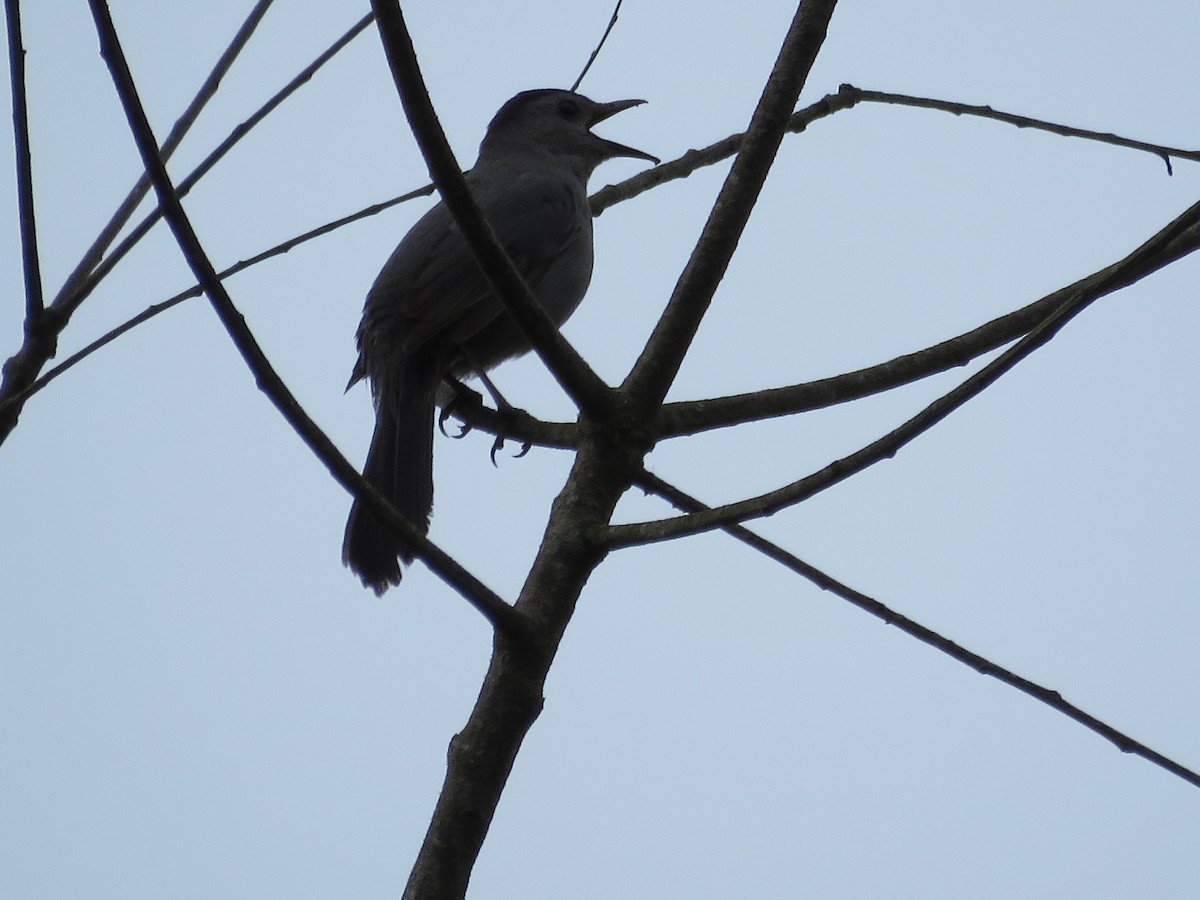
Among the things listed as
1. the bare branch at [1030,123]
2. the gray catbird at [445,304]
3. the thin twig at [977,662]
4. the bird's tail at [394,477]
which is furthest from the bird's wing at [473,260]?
the thin twig at [977,662]

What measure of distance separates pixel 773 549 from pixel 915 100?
1426mm

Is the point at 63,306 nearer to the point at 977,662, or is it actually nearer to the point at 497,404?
the point at 977,662

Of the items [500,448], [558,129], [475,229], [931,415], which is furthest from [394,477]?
[558,129]

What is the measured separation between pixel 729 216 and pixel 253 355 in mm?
1127

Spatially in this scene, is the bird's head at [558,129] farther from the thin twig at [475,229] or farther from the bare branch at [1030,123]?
the thin twig at [475,229]

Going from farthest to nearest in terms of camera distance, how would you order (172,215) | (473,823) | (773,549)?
1. (773,549)
2. (473,823)
3. (172,215)

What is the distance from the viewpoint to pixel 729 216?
8.48 ft

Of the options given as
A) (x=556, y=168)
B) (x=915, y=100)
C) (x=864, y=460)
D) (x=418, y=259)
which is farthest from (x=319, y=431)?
(x=556, y=168)

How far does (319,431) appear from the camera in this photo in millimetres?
1853

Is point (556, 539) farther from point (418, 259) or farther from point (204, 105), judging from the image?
point (418, 259)

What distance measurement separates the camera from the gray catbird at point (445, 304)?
13.7 feet

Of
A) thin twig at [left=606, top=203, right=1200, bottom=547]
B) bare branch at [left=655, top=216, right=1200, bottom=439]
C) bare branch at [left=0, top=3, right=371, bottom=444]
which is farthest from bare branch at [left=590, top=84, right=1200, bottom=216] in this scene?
bare branch at [left=0, top=3, right=371, bottom=444]

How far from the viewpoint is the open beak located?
5.99 m

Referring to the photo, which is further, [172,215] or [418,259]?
[418,259]
